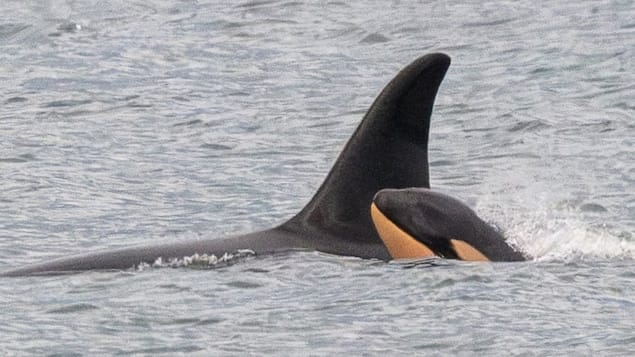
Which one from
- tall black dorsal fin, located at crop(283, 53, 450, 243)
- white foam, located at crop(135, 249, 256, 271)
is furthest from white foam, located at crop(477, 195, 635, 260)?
white foam, located at crop(135, 249, 256, 271)

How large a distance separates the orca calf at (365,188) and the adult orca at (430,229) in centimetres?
1

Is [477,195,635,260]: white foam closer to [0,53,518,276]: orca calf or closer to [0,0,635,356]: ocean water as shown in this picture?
[0,0,635,356]: ocean water

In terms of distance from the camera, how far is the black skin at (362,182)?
12.8 meters

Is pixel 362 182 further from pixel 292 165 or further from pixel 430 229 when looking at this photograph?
pixel 292 165

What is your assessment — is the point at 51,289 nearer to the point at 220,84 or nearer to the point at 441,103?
the point at 441,103

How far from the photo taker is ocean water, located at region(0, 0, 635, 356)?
11.4m

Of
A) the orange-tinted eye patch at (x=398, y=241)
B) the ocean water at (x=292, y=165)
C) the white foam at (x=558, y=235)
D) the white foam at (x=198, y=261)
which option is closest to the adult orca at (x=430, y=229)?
the orange-tinted eye patch at (x=398, y=241)

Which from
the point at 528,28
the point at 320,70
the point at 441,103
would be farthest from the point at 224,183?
the point at 528,28

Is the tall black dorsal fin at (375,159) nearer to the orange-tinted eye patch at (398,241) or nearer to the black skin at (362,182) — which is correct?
the black skin at (362,182)

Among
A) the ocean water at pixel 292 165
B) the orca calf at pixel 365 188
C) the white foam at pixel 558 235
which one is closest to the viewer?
the ocean water at pixel 292 165

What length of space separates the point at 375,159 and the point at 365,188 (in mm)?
197

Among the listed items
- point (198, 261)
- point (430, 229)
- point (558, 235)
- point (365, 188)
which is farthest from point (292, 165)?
point (430, 229)

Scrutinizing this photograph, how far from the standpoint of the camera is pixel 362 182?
509 inches

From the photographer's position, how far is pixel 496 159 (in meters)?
18.1
